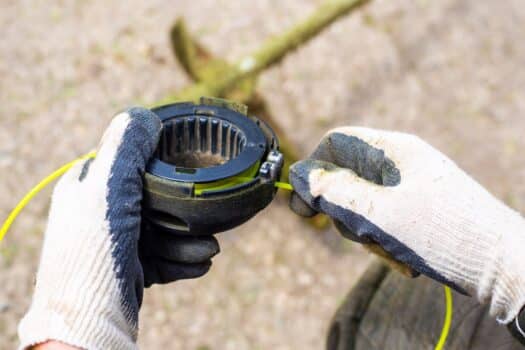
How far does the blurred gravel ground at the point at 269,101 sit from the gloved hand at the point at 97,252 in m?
1.00

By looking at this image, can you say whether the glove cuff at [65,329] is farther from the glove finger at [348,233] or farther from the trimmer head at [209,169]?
the glove finger at [348,233]

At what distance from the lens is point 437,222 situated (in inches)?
38.9

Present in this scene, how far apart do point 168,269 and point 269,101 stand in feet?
5.03

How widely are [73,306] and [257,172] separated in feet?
1.16

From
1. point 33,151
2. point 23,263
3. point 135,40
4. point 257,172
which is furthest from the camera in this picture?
point 135,40

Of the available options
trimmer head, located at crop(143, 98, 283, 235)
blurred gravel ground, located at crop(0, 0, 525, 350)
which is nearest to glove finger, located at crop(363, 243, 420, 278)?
trimmer head, located at crop(143, 98, 283, 235)

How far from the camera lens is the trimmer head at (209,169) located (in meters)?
0.92

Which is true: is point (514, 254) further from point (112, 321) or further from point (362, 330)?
point (112, 321)

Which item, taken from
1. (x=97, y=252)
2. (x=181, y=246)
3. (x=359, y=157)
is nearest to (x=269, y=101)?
(x=359, y=157)

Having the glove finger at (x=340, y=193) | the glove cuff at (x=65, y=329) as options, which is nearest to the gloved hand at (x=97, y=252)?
the glove cuff at (x=65, y=329)

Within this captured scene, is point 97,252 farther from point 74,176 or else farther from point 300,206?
point 300,206

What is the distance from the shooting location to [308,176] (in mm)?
1024

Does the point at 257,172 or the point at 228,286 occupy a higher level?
the point at 257,172

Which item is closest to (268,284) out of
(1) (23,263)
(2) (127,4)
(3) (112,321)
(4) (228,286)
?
(4) (228,286)
